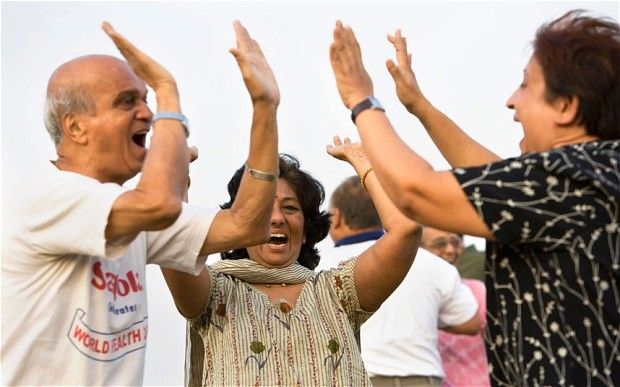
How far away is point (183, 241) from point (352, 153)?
3.00 feet

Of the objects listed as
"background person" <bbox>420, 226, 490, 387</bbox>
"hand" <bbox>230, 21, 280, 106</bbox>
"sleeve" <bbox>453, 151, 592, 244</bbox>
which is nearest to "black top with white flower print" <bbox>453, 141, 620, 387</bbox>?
"sleeve" <bbox>453, 151, 592, 244</bbox>

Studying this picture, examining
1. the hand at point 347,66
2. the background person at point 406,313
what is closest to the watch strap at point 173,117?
the hand at point 347,66

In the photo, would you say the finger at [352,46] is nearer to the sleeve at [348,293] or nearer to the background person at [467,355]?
the sleeve at [348,293]

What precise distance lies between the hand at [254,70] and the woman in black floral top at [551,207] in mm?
398

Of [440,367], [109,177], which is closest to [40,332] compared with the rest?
[109,177]

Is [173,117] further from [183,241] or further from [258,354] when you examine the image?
[258,354]

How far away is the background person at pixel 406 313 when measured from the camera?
692cm

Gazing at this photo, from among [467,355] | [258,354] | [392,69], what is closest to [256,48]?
[392,69]

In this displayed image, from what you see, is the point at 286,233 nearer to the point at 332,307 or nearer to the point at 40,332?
the point at 332,307

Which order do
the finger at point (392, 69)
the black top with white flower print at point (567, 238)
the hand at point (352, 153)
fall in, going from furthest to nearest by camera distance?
the hand at point (352, 153) < the finger at point (392, 69) < the black top with white flower print at point (567, 238)

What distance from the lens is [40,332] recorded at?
3.61 metres

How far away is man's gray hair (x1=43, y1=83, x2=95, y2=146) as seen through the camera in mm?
3797

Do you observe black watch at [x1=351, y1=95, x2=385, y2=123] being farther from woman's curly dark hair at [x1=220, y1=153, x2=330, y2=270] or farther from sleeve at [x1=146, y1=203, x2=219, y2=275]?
woman's curly dark hair at [x1=220, y1=153, x2=330, y2=270]

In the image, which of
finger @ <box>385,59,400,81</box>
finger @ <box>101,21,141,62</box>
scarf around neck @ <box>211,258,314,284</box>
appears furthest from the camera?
scarf around neck @ <box>211,258,314,284</box>
